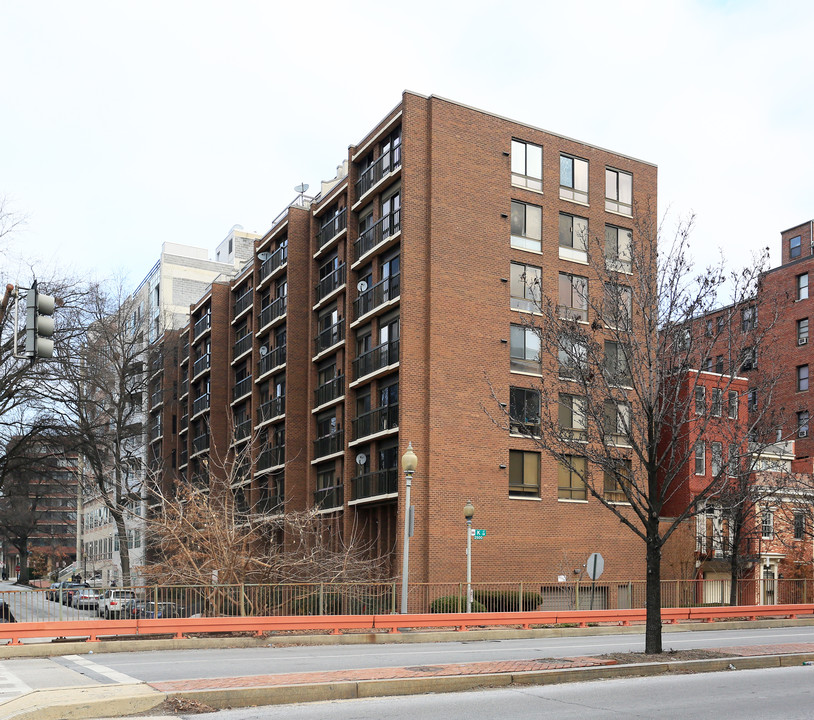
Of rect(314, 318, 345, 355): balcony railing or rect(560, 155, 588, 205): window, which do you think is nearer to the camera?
rect(560, 155, 588, 205): window

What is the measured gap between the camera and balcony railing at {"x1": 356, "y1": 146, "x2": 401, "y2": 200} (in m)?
41.4

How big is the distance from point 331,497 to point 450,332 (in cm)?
1114

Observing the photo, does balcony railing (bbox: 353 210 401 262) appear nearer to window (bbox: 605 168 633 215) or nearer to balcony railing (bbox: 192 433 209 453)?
window (bbox: 605 168 633 215)

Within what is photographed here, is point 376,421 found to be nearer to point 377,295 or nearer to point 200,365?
point 377,295

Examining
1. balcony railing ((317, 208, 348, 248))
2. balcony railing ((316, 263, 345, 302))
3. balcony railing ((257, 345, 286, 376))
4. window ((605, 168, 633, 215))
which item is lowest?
balcony railing ((257, 345, 286, 376))

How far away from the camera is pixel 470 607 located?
28.3 m

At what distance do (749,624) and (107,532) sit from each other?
70.6 metres

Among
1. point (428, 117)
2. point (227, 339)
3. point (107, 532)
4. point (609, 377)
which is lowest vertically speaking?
point (107, 532)

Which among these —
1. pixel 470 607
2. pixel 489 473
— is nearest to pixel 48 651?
pixel 470 607

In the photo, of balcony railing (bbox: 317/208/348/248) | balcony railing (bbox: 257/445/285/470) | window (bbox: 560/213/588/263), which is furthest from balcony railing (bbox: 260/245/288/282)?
window (bbox: 560/213/588/263)

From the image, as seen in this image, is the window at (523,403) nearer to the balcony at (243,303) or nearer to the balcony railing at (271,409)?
the balcony railing at (271,409)

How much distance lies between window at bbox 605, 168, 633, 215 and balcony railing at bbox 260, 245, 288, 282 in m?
18.1

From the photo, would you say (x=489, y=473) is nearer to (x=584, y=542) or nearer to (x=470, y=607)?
(x=584, y=542)

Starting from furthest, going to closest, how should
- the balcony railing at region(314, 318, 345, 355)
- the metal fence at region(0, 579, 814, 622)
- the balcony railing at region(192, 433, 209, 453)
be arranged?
the balcony railing at region(192, 433, 209, 453)
the balcony railing at region(314, 318, 345, 355)
the metal fence at region(0, 579, 814, 622)
